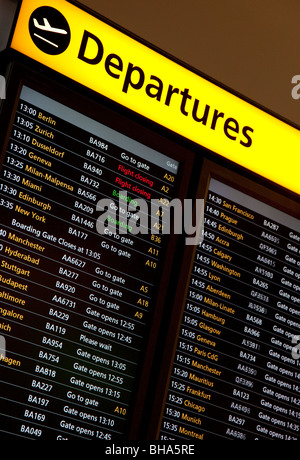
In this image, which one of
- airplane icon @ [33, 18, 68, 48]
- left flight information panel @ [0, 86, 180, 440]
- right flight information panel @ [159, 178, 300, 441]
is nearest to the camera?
left flight information panel @ [0, 86, 180, 440]

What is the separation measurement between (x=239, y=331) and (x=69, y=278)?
738 mm

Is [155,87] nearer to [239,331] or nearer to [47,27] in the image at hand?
[47,27]

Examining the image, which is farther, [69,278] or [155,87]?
[155,87]

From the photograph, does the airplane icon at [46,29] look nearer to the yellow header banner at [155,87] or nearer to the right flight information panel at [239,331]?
the yellow header banner at [155,87]

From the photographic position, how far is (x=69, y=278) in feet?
8.08

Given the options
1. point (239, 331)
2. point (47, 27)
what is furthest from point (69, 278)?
point (47, 27)


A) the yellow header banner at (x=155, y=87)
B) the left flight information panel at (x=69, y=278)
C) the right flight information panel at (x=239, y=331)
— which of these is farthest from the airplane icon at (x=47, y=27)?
the right flight information panel at (x=239, y=331)

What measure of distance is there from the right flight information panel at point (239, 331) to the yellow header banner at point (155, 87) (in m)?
0.19

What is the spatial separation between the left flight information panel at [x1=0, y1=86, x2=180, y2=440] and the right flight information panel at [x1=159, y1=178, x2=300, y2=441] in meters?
0.21

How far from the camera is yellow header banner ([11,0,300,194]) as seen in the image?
2.54 metres

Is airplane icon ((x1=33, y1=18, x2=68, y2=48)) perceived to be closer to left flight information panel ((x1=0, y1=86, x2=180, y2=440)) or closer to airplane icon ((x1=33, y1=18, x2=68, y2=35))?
airplane icon ((x1=33, y1=18, x2=68, y2=35))

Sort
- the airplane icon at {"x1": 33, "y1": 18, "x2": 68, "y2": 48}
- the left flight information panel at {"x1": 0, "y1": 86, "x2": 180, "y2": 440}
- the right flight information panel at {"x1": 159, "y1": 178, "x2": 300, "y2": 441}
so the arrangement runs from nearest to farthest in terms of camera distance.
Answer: the left flight information panel at {"x1": 0, "y1": 86, "x2": 180, "y2": 440}, the airplane icon at {"x1": 33, "y1": 18, "x2": 68, "y2": 48}, the right flight information panel at {"x1": 159, "y1": 178, "x2": 300, "y2": 441}

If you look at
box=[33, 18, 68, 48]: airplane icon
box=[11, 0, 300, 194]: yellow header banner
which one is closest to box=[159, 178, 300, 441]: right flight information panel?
box=[11, 0, 300, 194]: yellow header banner

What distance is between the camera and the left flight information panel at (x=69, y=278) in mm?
2324
